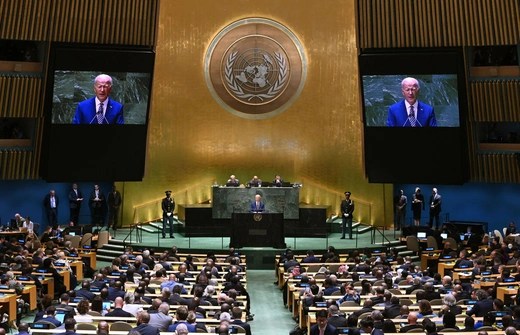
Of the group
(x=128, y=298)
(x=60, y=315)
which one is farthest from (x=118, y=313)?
A: (x=60, y=315)

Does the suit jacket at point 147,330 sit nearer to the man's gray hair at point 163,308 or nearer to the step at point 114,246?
the man's gray hair at point 163,308

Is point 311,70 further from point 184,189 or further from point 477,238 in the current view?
point 477,238

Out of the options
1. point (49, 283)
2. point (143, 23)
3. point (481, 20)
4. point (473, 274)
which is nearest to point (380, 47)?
point (481, 20)

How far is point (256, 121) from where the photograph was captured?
2664 cm

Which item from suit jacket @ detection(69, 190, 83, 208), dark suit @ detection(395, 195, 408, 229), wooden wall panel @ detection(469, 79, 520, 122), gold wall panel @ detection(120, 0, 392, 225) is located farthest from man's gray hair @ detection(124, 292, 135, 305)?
wooden wall panel @ detection(469, 79, 520, 122)

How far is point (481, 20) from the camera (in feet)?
73.8

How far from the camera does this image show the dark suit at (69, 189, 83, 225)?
24453 mm

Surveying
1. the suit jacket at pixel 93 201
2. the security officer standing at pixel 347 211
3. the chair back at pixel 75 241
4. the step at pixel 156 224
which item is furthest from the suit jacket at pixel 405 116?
the suit jacket at pixel 93 201

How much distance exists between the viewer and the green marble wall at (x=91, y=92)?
21594 millimetres

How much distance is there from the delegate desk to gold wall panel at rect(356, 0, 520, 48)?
5.31m

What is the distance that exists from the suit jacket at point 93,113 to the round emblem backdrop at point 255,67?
5.19m

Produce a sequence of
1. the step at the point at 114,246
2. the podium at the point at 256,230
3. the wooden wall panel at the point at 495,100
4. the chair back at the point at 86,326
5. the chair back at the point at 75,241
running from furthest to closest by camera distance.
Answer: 1. the wooden wall panel at the point at 495,100
2. the step at the point at 114,246
3. the podium at the point at 256,230
4. the chair back at the point at 75,241
5. the chair back at the point at 86,326

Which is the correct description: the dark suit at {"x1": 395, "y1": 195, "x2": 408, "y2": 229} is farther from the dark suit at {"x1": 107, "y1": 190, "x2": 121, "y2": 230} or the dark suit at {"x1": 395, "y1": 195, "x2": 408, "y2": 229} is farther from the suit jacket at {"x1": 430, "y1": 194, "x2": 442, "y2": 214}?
the dark suit at {"x1": 107, "y1": 190, "x2": 121, "y2": 230}

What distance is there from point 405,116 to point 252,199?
557cm
